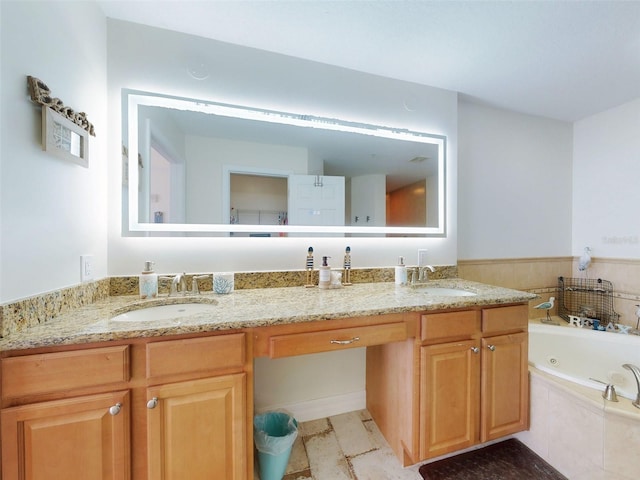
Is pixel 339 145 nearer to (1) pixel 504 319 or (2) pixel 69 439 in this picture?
(1) pixel 504 319

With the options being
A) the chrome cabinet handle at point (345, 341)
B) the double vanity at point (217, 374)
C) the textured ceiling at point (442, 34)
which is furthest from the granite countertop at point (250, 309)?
the textured ceiling at point (442, 34)

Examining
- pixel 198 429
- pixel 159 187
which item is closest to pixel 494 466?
pixel 198 429

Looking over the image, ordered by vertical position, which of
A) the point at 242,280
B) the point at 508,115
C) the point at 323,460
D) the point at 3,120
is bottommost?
the point at 323,460

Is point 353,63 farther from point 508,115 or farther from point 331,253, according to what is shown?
point 508,115

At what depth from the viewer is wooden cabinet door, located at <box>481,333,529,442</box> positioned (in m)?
1.30

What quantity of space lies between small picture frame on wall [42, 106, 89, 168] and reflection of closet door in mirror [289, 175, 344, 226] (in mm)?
987

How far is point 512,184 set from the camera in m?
2.25

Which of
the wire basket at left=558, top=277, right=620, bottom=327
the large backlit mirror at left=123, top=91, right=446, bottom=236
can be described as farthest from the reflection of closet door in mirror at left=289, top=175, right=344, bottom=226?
the wire basket at left=558, top=277, right=620, bottom=327

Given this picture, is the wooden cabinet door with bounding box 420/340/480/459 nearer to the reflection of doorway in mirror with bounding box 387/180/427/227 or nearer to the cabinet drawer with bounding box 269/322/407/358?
the cabinet drawer with bounding box 269/322/407/358

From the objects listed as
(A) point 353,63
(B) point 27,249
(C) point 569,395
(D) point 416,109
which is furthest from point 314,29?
(C) point 569,395

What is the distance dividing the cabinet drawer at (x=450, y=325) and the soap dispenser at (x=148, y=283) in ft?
4.37

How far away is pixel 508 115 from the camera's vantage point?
224cm

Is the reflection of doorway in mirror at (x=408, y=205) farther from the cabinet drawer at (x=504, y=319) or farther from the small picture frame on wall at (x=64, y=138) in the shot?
the small picture frame on wall at (x=64, y=138)

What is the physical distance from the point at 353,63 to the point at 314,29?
0.37m
